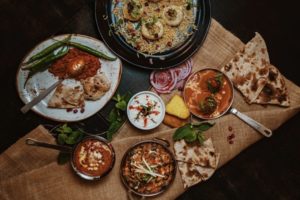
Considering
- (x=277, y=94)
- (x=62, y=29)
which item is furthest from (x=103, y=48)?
(x=277, y=94)

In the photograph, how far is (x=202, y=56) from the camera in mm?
5703

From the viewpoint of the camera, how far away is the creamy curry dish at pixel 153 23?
5.56m

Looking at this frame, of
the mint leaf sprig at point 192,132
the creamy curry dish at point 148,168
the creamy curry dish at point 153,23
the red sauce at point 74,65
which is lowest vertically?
the creamy curry dish at point 148,168

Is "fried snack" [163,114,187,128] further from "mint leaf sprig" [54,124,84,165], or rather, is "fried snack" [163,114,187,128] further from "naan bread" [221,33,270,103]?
"mint leaf sprig" [54,124,84,165]

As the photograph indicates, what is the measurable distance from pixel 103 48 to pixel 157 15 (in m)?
0.86

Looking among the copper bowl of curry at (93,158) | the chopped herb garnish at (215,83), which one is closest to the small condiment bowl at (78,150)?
the copper bowl of curry at (93,158)

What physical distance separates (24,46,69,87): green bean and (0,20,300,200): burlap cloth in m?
0.74

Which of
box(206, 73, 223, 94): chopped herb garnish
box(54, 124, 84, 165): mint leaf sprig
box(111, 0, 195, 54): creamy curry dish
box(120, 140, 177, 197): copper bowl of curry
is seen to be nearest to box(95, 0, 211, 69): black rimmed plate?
box(111, 0, 195, 54): creamy curry dish

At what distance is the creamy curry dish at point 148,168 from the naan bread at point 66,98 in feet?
3.11

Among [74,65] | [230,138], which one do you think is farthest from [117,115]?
[230,138]

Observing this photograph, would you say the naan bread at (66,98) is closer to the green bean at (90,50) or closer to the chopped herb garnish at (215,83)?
the green bean at (90,50)

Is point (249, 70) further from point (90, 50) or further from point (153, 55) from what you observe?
point (90, 50)

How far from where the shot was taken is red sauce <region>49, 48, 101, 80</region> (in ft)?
17.8

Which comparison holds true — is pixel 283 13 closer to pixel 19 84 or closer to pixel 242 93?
pixel 242 93
